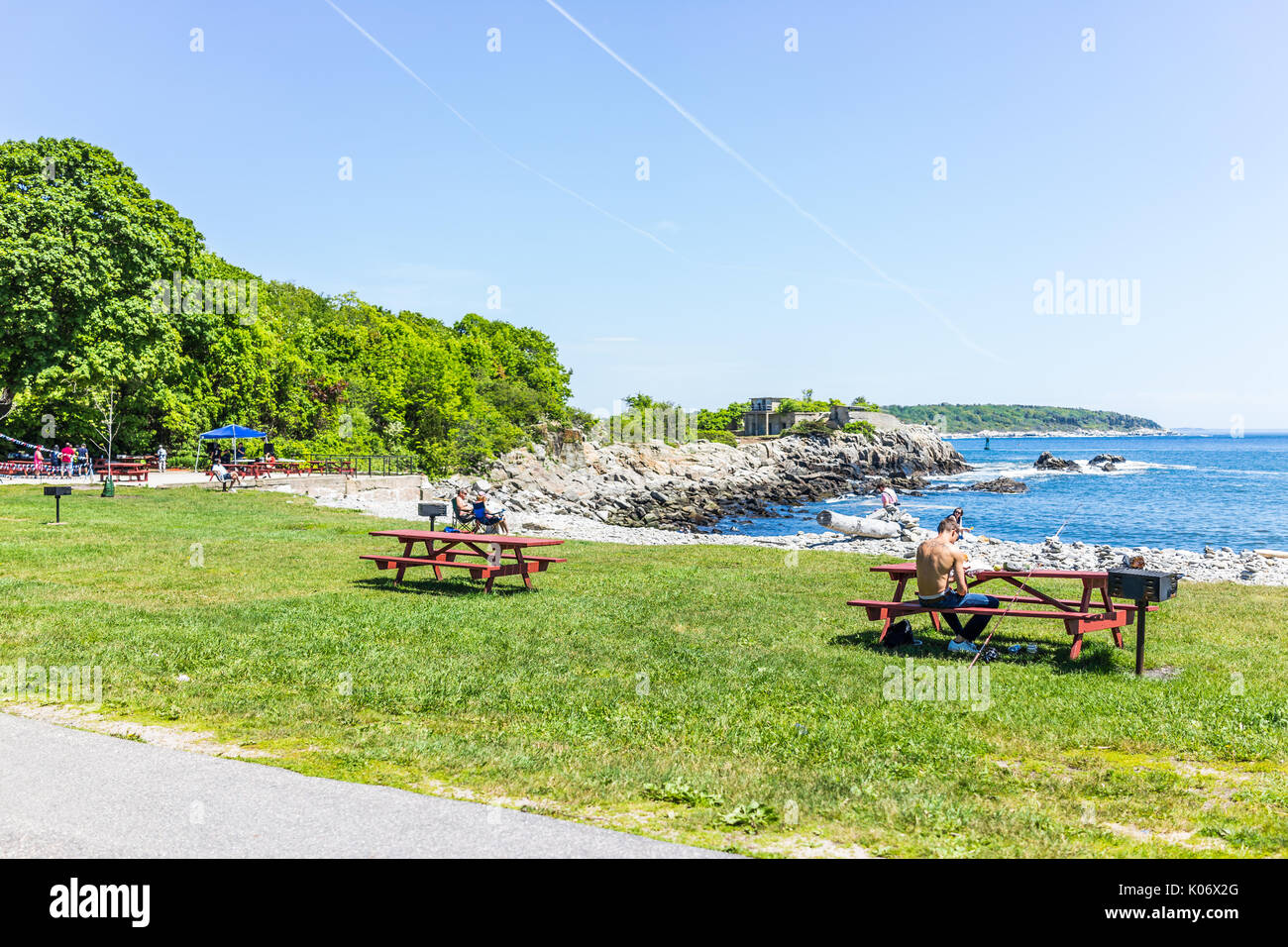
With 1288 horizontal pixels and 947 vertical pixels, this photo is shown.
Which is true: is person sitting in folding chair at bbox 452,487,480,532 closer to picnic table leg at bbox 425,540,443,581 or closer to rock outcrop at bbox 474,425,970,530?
picnic table leg at bbox 425,540,443,581

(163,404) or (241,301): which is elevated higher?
(241,301)

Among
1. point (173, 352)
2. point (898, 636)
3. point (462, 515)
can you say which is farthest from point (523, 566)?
point (173, 352)

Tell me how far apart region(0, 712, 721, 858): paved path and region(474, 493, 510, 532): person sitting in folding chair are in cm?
1058

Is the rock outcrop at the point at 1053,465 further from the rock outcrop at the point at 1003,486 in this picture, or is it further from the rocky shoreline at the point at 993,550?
the rocky shoreline at the point at 993,550

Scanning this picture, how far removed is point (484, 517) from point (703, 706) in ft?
32.1

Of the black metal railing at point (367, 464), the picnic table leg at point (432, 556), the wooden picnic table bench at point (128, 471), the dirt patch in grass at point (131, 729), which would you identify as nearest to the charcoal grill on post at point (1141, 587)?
the dirt patch in grass at point (131, 729)

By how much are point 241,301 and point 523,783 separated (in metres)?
54.9

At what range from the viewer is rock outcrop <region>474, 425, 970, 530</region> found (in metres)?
45.8

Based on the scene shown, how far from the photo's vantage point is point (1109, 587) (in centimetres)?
880

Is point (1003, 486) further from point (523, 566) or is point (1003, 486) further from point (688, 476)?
point (523, 566)
